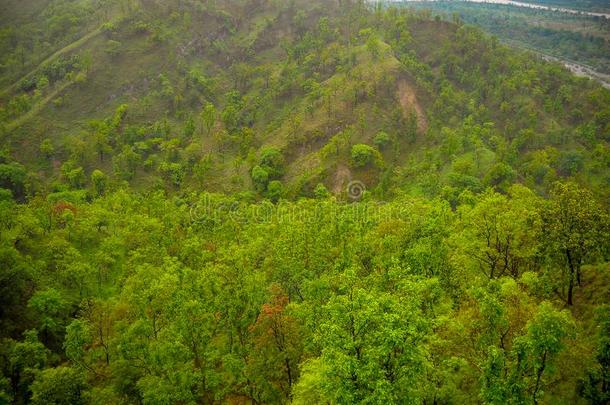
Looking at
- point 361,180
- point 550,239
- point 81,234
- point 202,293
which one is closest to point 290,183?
point 361,180

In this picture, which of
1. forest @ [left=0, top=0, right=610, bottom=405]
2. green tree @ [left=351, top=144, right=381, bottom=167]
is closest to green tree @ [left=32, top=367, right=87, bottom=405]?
forest @ [left=0, top=0, right=610, bottom=405]

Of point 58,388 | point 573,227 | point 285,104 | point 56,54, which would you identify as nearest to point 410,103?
point 285,104

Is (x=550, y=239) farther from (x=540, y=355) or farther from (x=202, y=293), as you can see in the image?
(x=202, y=293)

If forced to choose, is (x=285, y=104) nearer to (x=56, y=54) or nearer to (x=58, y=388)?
(x=56, y=54)

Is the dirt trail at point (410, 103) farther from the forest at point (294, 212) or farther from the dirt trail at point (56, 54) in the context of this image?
the dirt trail at point (56, 54)

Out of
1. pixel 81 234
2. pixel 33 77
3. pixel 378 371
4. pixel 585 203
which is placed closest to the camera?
pixel 378 371

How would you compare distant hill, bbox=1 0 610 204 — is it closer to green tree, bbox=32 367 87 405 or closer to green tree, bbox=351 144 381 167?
green tree, bbox=351 144 381 167

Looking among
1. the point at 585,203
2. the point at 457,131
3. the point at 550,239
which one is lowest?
the point at 457,131
